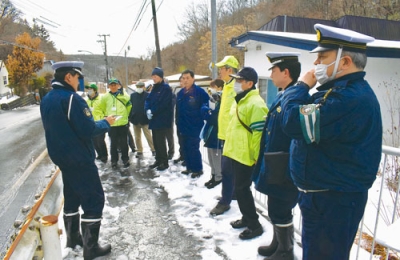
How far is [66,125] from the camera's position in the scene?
2809 millimetres

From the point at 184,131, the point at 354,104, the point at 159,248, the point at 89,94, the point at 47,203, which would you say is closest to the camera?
the point at 354,104

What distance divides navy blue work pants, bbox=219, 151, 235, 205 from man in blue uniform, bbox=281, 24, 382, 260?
6.26 ft

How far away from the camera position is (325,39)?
182cm

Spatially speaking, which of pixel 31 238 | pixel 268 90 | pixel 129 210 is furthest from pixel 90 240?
pixel 268 90

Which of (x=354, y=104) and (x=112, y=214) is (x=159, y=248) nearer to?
(x=112, y=214)

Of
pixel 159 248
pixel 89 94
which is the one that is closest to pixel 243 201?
pixel 159 248

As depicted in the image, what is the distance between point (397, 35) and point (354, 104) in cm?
1791

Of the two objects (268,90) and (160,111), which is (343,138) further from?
(268,90)

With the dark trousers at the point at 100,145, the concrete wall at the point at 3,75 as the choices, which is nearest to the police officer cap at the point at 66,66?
the dark trousers at the point at 100,145

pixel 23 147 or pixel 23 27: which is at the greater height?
pixel 23 27

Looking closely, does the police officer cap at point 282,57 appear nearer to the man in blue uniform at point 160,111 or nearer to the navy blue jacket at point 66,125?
the navy blue jacket at point 66,125

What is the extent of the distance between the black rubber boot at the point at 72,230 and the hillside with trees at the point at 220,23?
73.7ft

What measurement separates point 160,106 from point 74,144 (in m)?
3.10

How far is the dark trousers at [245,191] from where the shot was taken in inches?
130
